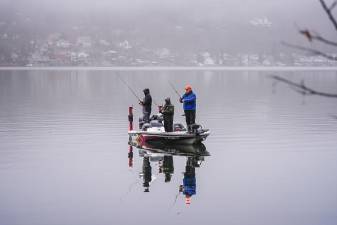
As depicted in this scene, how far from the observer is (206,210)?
15.0 meters

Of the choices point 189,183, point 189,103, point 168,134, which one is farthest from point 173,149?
point 189,183

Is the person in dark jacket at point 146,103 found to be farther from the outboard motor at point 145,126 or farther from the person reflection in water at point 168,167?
the person reflection in water at point 168,167

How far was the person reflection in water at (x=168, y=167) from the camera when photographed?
19.9 m

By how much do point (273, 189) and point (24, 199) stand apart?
24.9 ft

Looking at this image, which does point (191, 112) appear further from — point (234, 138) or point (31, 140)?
point (31, 140)

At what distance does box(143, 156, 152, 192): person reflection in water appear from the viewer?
60.1ft

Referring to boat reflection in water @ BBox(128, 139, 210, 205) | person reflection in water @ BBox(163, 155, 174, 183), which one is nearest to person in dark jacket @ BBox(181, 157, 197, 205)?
boat reflection in water @ BBox(128, 139, 210, 205)

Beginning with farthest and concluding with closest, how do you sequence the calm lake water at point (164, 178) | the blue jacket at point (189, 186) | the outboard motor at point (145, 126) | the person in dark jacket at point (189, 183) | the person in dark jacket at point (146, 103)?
1. the person in dark jacket at point (146, 103)
2. the outboard motor at point (145, 126)
3. the blue jacket at point (189, 186)
4. the person in dark jacket at point (189, 183)
5. the calm lake water at point (164, 178)

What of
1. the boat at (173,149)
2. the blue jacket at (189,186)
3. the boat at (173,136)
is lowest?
the blue jacket at (189,186)

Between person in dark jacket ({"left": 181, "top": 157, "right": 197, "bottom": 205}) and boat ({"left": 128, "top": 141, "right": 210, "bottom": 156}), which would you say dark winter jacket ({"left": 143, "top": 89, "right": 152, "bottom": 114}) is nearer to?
boat ({"left": 128, "top": 141, "right": 210, "bottom": 156})

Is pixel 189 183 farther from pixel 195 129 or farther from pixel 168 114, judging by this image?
pixel 195 129

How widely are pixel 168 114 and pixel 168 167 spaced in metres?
4.47

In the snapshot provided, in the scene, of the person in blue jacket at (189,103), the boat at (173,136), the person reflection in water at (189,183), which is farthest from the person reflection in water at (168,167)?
the person in blue jacket at (189,103)

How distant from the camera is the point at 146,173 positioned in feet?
67.9
